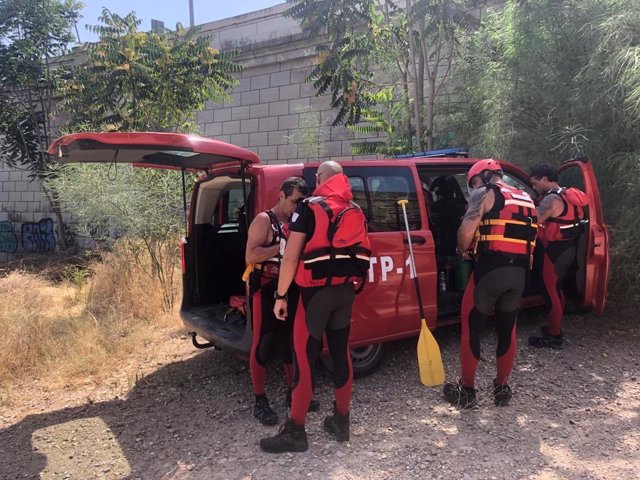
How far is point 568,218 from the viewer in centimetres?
452

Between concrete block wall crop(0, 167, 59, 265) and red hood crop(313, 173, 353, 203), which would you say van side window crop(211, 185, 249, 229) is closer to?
red hood crop(313, 173, 353, 203)

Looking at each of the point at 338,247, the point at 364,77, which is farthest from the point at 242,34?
the point at 338,247

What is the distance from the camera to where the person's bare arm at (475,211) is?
11.4 feet

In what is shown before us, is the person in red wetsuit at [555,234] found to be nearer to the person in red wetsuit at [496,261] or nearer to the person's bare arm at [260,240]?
the person in red wetsuit at [496,261]

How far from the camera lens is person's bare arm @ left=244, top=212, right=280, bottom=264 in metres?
3.32

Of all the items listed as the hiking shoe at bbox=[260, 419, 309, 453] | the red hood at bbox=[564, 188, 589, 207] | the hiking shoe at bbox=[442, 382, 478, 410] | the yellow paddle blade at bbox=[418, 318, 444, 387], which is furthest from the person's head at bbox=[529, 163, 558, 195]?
the hiking shoe at bbox=[260, 419, 309, 453]

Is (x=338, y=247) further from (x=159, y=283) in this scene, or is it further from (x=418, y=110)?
(x=418, y=110)

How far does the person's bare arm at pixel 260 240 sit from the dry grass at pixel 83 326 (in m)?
2.42

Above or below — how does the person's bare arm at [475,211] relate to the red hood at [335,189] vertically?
below

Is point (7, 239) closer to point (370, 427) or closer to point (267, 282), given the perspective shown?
point (267, 282)

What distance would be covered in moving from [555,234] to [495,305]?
4.55ft

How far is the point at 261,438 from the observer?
3.37 meters

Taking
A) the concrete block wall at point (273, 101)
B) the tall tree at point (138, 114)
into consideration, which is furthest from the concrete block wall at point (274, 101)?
the tall tree at point (138, 114)

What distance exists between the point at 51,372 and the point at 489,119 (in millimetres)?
5798
